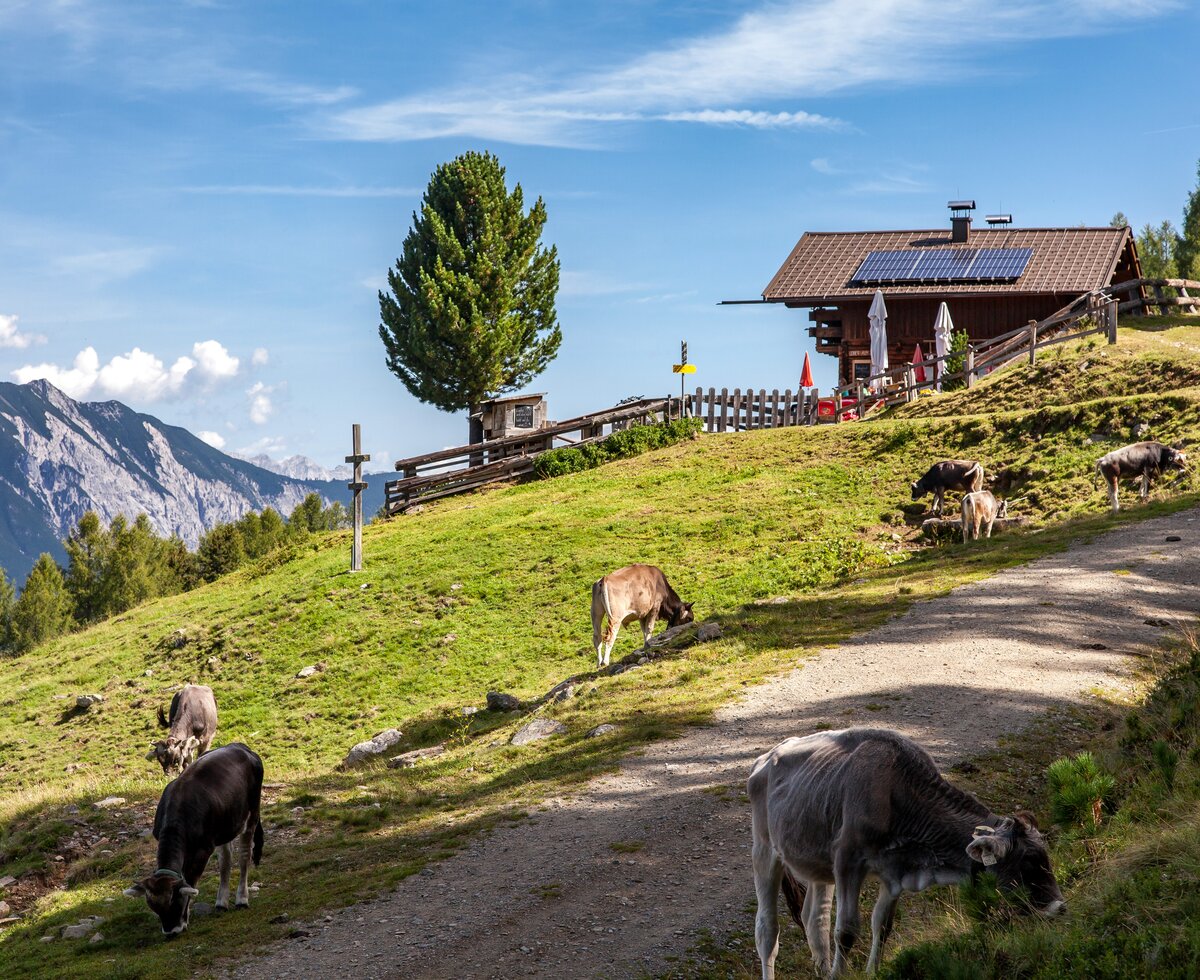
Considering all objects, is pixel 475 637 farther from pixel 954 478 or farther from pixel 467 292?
pixel 467 292

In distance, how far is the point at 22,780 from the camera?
2336 cm

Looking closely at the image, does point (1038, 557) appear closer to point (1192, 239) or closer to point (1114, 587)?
point (1114, 587)

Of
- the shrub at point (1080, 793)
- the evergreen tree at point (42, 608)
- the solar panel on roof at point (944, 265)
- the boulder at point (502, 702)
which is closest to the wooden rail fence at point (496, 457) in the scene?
the solar panel on roof at point (944, 265)

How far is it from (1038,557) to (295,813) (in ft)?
47.8

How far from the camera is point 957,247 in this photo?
6050cm

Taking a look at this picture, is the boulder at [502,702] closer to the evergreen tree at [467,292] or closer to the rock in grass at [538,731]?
the rock in grass at [538,731]

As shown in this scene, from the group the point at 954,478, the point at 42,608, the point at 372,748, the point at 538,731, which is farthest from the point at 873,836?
the point at 42,608

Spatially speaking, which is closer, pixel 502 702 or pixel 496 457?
pixel 502 702

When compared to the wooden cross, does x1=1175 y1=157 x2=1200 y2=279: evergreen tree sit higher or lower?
higher

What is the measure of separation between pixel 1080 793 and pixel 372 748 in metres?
13.0

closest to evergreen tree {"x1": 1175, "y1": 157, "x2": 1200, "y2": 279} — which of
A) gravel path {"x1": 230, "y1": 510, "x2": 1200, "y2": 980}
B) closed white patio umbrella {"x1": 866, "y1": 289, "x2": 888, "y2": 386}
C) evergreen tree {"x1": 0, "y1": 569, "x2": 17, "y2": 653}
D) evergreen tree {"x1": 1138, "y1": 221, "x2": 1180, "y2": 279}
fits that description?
evergreen tree {"x1": 1138, "y1": 221, "x2": 1180, "y2": 279}

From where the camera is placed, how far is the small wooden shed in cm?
5131

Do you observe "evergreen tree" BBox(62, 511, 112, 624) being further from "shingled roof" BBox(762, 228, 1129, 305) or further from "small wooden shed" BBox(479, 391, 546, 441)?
"shingled roof" BBox(762, 228, 1129, 305)

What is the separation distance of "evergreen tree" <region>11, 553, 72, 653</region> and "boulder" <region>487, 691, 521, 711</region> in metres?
83.1
